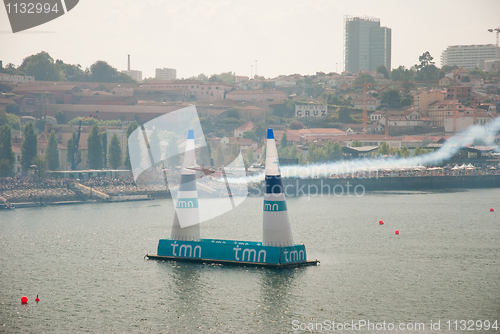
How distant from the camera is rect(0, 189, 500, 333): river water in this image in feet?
103

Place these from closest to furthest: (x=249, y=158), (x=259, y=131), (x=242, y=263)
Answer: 1. (x=242, y=263)
2. (x=249, y=158)
3. (x=259, y=131)

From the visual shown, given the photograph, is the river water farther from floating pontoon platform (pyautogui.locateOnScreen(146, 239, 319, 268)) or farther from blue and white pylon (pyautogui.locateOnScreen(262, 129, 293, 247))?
blue and white pylon (pyautogui.locateOnScreen(262, 129, 293, 247))

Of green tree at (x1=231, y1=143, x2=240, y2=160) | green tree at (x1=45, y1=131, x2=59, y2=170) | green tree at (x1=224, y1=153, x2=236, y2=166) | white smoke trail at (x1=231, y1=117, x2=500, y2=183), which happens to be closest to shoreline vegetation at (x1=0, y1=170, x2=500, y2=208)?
white smoke trail at (x1=231, y1=117, x2=500, y2=183)

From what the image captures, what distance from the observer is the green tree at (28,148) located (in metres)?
108

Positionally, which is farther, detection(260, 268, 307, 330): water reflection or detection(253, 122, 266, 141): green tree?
detection(253, 122, 266, 141): green tree

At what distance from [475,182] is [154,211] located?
252 feet

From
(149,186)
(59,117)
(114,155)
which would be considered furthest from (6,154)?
(59,117)

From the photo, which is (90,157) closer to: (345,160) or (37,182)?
(37,182)

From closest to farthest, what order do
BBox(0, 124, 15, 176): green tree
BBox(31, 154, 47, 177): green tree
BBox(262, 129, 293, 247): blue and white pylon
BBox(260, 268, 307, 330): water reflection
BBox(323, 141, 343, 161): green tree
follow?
BBox(260, 268, 307, 330): water reflection, BBox(262, 129, 293, 247): blue and white pylon, BBox(0, 124, 15, 176): green tree, BBox(31, 154, 47, 177): green tree, BBox(323, 141, 343, 161): green tree

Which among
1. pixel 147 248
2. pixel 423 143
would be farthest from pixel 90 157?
pixel 423 143

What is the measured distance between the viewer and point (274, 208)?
36.9 meters

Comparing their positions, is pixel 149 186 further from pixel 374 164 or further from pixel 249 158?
pixel 374 164

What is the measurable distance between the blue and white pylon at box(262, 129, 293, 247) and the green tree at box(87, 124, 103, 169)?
84.5 meters

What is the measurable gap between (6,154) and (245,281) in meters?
77.4
